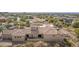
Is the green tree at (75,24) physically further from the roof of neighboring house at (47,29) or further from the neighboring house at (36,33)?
the roof of neighboring house at (47,29)

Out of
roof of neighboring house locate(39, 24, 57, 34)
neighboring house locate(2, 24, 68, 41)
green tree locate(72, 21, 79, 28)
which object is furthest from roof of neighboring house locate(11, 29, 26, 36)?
green tree locate(72, 21, 79, 28)

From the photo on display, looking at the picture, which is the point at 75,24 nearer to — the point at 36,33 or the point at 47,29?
the point at 47,29

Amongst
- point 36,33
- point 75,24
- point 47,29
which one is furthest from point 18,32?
point 75,24

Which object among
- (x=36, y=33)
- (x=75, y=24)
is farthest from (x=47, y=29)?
(x=75, y=24)

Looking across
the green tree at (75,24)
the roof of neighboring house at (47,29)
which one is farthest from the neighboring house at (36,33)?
Answer: the green tree at (75,24)

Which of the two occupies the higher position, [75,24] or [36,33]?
[75,24]
